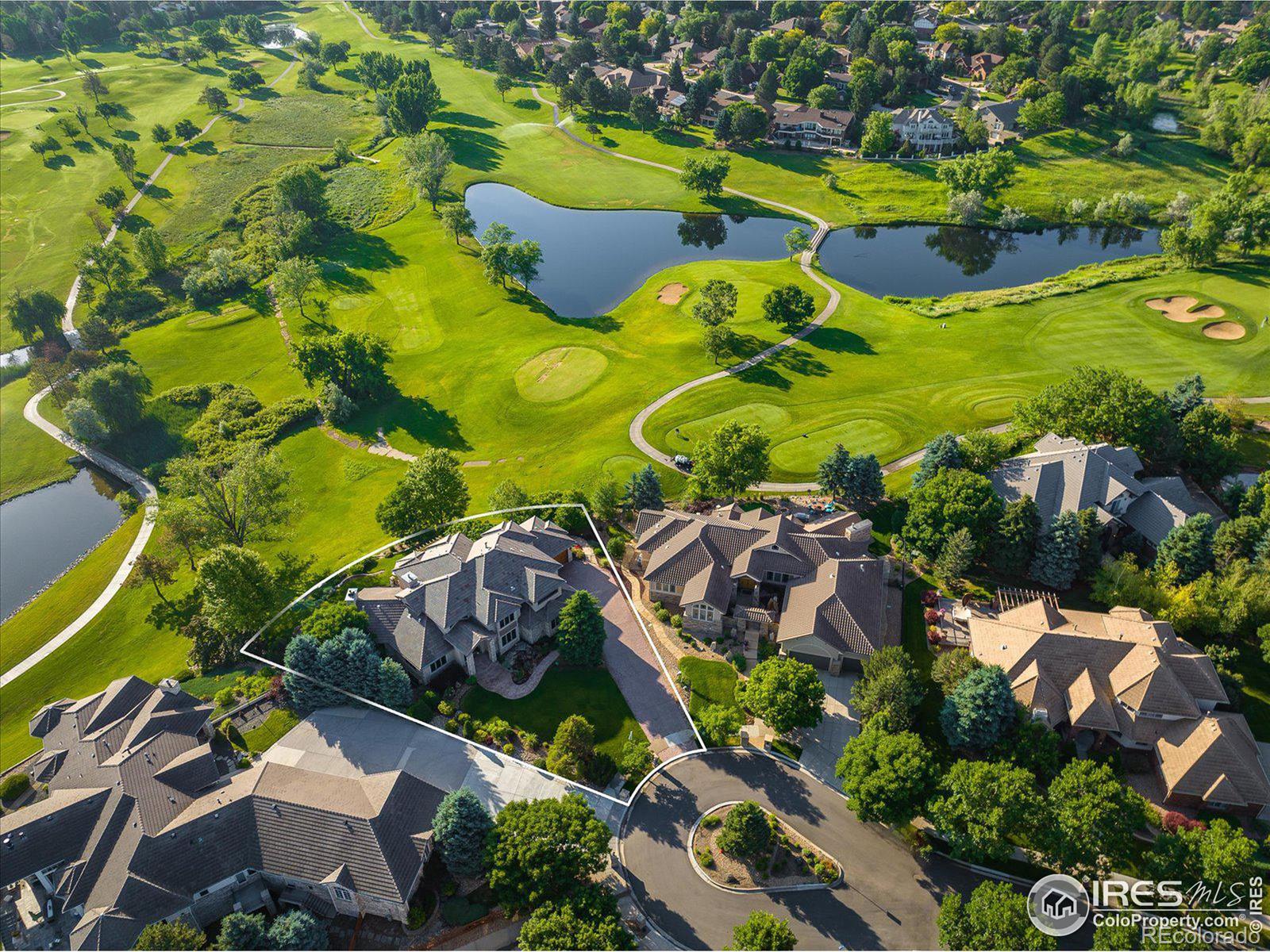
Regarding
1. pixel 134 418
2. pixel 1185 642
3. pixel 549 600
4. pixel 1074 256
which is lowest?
pixel 134 418

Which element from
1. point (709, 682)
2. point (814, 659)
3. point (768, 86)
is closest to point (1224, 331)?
point (814, 659)

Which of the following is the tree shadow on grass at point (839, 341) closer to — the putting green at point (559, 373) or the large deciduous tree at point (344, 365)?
the putting green at point (559, 373)

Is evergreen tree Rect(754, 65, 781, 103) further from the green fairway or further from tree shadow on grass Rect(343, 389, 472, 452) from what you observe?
tree shadow on grass Rect(343, 389, 472, 452)

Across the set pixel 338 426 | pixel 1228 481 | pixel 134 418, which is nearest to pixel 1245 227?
pixel 1228 481

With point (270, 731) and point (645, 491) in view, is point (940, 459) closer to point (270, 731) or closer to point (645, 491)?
point (645, 491)

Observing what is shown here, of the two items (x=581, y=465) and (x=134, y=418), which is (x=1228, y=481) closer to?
(x=581, y=465)

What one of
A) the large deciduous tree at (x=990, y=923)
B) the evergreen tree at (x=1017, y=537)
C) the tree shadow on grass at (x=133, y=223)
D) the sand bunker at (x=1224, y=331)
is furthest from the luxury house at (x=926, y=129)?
the tree shadow on grass at (x=133, y=223)

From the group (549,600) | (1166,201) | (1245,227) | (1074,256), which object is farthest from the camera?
(1166,201)
